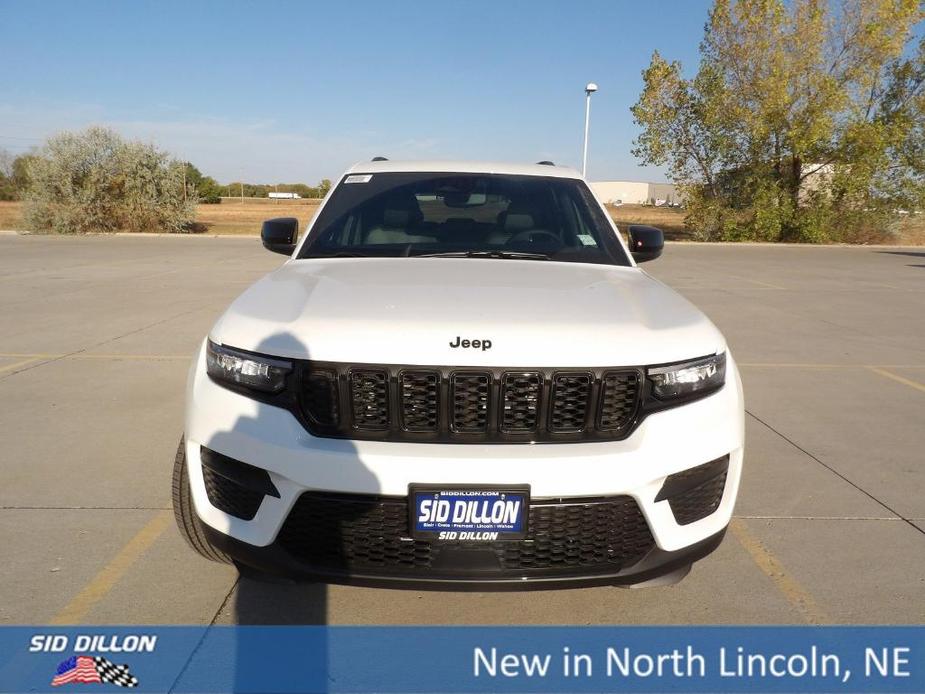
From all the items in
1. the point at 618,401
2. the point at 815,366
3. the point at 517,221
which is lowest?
the point at 815,366

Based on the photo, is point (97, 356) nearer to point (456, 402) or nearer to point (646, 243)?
point (646, 243)

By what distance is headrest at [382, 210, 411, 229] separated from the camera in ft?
12.8

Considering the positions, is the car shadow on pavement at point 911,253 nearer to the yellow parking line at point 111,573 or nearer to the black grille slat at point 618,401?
the black grille slat at point 618,401

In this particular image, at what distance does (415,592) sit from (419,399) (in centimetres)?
102

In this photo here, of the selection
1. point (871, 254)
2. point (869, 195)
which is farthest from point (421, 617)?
point (869, 195)

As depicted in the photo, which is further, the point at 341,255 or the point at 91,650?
the point at 341,255

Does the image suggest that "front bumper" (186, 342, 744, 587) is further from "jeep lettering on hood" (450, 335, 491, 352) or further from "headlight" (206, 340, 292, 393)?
"jeep lettering on hood" (450, 335, 491, 352)

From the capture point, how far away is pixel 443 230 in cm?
387

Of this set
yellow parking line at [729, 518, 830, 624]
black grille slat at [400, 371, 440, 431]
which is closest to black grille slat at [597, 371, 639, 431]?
black grille slat at [400, 371, 440, 431]

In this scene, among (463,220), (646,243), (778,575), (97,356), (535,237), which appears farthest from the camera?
(97,356)

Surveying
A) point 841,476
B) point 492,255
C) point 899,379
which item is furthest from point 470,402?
point 899,379

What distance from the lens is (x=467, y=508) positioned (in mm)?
2225

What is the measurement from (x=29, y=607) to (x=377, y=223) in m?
2.36

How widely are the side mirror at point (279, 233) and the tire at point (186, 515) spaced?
60.6 inches
